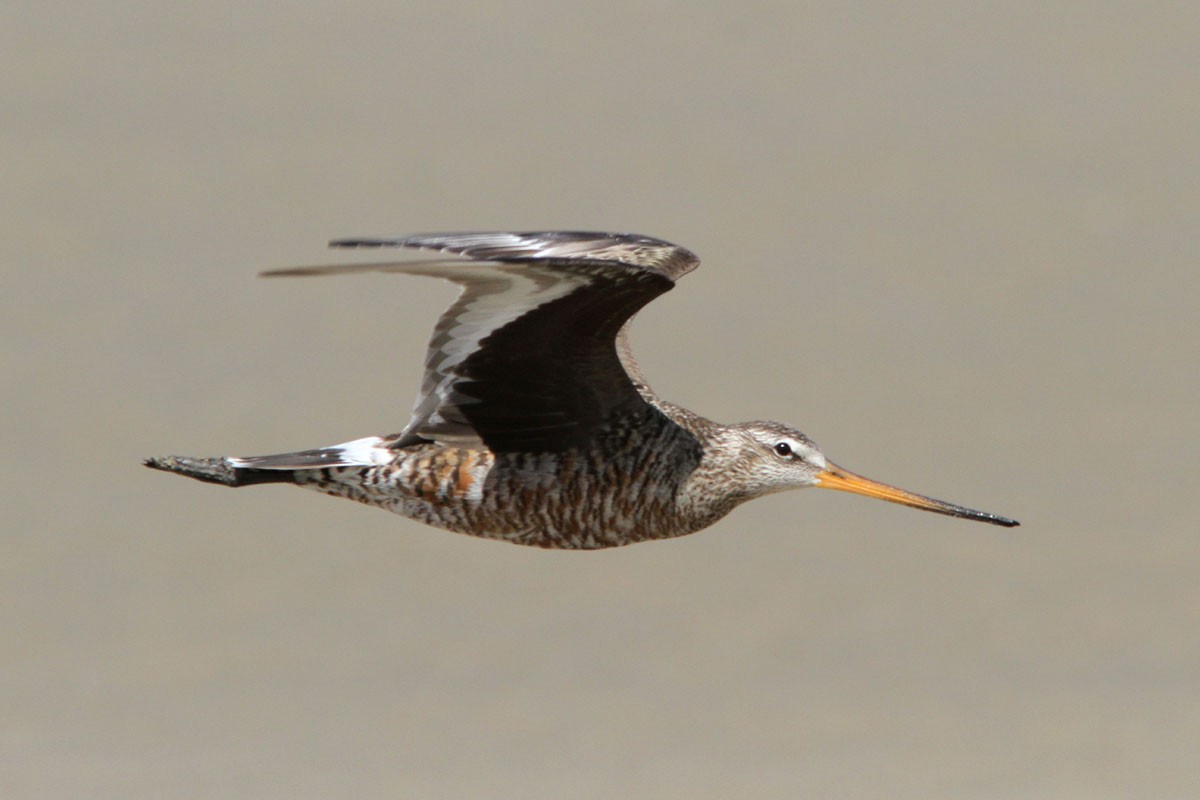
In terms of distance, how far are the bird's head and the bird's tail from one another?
2.04 meters

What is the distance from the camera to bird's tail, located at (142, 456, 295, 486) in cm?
880

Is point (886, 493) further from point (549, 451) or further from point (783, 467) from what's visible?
point (549, 451)

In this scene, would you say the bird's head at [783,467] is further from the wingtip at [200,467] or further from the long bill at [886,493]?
the wingtip at [200,467]

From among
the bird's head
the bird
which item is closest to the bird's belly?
the bird

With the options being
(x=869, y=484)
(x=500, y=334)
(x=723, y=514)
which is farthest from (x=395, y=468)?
(x=869, y=484)

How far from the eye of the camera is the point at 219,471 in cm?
887

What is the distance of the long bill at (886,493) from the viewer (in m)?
9.03

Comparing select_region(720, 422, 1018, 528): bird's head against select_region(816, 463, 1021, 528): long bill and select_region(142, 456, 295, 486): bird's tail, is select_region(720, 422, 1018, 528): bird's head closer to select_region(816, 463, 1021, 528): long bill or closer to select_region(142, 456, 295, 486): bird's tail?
select_region(816, 463, 1021, 528): long bill

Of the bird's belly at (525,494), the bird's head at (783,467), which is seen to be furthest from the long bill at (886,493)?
the bird's belly at (525,494)

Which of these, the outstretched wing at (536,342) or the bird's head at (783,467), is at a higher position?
the outstretched wing at (536,342)

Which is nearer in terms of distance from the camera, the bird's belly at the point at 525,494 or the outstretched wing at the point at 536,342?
the outstretched wing at the point at 536,342

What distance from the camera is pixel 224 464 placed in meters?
8.84

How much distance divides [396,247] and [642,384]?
2.72 meters

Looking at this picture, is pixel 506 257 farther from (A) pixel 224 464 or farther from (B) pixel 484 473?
(A) pixel 224 464
